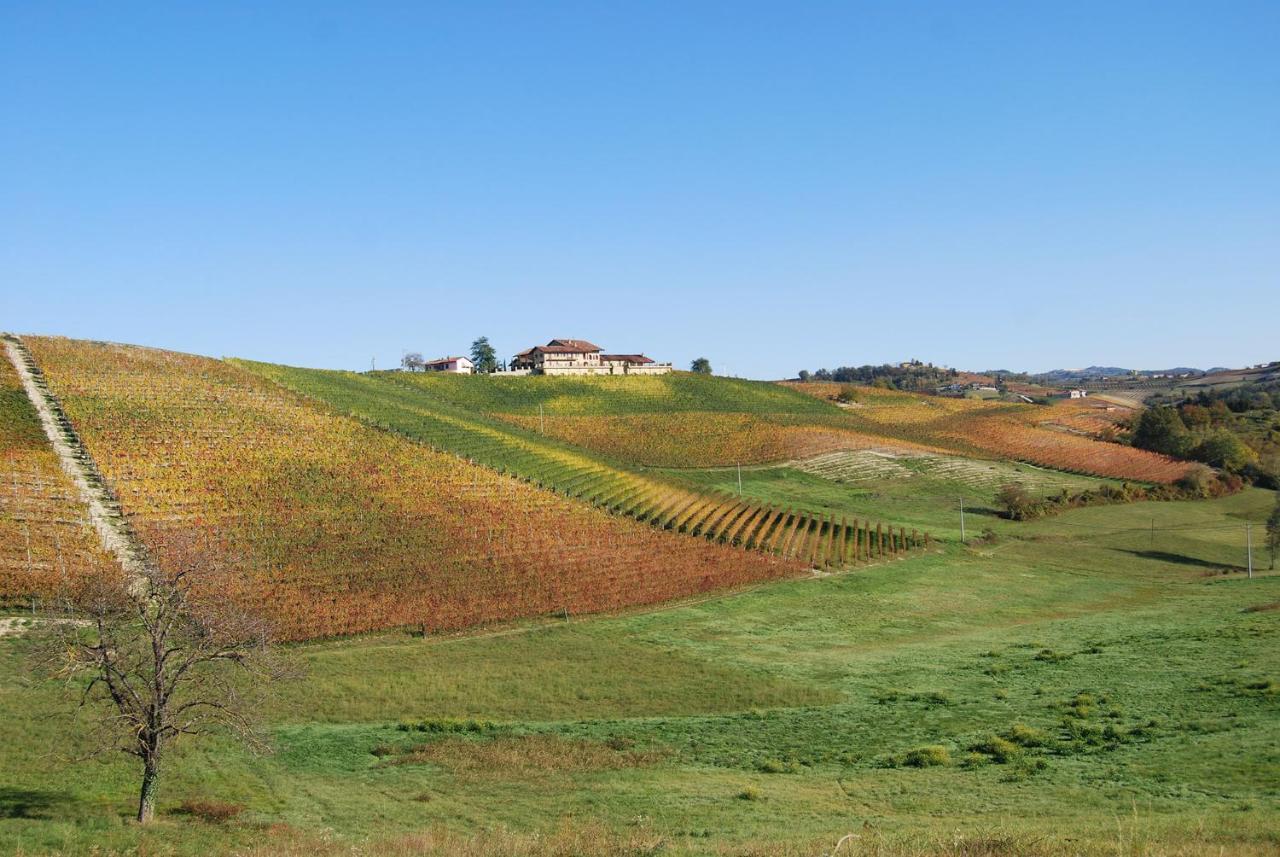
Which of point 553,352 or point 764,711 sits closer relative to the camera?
point 764,711

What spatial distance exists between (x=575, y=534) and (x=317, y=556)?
18.0 metres

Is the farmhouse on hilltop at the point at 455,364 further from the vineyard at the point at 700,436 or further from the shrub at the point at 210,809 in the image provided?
the shrub at the point at 210,809

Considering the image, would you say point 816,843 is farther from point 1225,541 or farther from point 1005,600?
point 1225,541

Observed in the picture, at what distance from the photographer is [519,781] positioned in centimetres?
2934

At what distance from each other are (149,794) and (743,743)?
1815cm

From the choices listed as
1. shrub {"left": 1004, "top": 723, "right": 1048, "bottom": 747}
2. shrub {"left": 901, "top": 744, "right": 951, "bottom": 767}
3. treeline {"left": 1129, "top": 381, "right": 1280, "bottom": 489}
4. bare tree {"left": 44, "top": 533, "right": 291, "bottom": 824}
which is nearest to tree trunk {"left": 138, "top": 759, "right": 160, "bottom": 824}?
bare tree {"left": 44, "top": 533, "right": 291, "bottom": 824}

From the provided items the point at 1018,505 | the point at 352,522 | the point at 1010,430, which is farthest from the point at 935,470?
the point at 352,522

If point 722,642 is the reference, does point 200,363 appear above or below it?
above

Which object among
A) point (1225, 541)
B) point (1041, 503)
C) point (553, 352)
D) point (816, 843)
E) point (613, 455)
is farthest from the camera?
point (553, 352)

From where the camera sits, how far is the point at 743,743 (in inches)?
1334

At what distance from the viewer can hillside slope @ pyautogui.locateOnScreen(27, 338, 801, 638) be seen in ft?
172

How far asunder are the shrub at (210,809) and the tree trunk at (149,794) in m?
1.09

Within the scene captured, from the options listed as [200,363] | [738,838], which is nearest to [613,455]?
[200,363]

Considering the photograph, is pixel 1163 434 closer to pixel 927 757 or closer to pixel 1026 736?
pixel 1026 736
